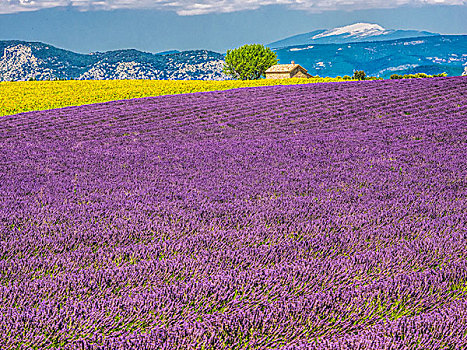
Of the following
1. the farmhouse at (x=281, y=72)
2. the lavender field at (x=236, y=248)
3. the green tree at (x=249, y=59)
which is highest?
the lavender field at (x=236, y=248)

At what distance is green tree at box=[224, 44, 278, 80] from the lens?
8206 cm

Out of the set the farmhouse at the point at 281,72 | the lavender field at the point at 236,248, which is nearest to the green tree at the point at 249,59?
the farmhouse at the point at 281,72

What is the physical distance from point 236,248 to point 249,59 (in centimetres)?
8203

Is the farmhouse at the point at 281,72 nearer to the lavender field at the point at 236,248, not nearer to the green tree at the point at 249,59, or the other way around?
the green tree at the point at 249,59

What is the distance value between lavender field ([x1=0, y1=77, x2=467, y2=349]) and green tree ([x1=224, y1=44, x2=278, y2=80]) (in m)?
76.4

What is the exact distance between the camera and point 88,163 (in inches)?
303

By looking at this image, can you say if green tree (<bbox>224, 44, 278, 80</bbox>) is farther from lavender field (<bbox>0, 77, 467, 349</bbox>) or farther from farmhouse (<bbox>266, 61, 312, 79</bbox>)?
lavender field (<bbox>0, 77, 467, 349</bbox>)

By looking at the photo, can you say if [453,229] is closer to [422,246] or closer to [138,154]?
[422,246]

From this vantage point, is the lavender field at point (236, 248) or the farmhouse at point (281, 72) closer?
the lavender field at point (236, 248)

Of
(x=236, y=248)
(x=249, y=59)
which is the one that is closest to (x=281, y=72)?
(x=249, y=59)

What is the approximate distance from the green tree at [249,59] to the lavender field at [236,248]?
251 feet

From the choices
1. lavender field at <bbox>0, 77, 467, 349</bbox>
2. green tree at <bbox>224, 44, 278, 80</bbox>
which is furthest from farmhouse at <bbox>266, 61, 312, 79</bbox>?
lavender field at <bbox>0, 77, 467, 349</bbox>

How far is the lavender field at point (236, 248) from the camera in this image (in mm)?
2428

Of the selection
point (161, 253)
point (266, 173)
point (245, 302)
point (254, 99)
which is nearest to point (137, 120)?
point (254, 99)
